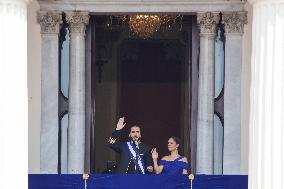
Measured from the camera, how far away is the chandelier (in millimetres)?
13672

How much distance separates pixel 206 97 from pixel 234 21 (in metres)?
1.30

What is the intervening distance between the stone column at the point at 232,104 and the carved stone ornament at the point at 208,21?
177 mm

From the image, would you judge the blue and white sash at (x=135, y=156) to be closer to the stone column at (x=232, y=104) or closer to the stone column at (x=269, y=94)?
the stone column at (x=232, y=104)

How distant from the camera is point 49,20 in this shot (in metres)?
12.8

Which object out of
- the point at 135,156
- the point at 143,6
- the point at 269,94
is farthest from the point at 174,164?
the point at 269,94

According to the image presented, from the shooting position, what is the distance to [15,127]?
1014 centimetres

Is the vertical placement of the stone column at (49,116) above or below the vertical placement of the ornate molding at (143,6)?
below

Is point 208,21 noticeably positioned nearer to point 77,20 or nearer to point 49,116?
point 77,20

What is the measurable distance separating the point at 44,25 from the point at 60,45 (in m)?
0.42

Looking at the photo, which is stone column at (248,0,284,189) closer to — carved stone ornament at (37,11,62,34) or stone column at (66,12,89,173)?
stone column at (66,12,89,173)

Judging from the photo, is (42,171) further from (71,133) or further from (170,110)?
(170,110)

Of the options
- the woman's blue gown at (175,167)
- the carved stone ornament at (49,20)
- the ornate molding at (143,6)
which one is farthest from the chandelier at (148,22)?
the woman's blue gown at (175,167)

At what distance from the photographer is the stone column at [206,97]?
12.9 m

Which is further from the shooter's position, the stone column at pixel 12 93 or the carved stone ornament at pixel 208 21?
the carved stone ornament at pixel 208 21
